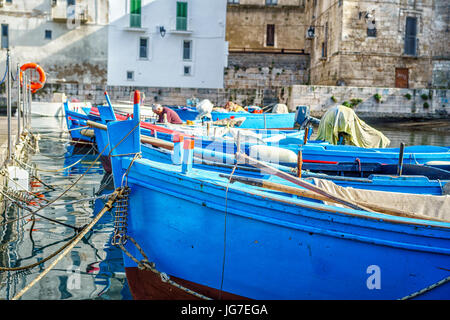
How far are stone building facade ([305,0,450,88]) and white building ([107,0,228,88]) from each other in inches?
305

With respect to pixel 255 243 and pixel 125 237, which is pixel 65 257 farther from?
pixel 255 243

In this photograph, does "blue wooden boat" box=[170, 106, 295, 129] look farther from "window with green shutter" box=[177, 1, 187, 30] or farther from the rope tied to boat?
"window with green shutter" box=[177, 1, 187, 30]

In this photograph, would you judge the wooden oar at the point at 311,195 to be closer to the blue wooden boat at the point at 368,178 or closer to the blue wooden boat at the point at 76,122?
the blue wooden boat at the point at 368,178

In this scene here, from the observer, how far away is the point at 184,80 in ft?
108

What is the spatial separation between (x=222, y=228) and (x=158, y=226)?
60 cm

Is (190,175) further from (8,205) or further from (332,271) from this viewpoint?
(8,205)

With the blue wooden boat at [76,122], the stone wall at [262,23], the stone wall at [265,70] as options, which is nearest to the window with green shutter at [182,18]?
the stone wall at [265,70]

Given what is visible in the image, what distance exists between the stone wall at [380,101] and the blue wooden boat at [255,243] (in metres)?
21.8

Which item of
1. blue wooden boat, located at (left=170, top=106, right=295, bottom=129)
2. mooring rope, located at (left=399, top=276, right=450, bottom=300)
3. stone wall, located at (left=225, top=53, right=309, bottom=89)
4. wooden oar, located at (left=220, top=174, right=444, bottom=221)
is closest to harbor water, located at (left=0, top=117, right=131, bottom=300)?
wooden oar, located at (left=220, top=174, right=444, bottom=221)

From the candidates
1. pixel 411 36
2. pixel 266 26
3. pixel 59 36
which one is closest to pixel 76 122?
pixel 59 36

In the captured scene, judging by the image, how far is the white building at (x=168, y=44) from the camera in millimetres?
32312

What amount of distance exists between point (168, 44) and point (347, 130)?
24106mm

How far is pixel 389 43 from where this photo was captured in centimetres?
2758

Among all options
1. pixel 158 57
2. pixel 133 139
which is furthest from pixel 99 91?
pixel 133 139
